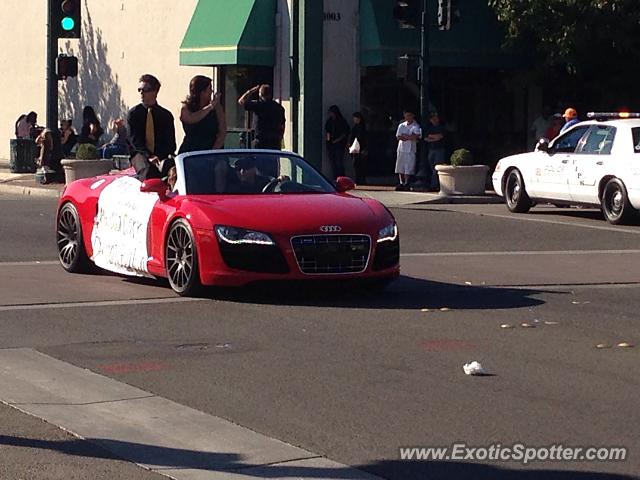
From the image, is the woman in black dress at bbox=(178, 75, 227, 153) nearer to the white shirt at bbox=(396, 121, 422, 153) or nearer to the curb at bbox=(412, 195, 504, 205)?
the curb at bbox=(412, 195, 504, 205)

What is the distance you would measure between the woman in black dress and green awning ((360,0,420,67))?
15358 millimetres

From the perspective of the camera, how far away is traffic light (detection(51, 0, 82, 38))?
28.3 meters

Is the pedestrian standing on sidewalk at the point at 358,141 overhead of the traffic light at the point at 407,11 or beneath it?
beneath

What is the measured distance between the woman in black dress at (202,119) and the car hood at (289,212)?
11.3ft

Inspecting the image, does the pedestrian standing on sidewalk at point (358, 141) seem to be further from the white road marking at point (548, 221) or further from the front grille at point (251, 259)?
the front grille at point (251, 259)

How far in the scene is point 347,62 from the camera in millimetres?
32156

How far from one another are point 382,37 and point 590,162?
10.4 m

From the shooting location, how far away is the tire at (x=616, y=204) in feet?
69.1

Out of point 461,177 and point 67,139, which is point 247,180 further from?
point 67,139

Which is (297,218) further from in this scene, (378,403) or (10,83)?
(10,83)

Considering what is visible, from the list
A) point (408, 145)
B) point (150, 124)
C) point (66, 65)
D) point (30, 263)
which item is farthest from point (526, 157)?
point (30, 263)

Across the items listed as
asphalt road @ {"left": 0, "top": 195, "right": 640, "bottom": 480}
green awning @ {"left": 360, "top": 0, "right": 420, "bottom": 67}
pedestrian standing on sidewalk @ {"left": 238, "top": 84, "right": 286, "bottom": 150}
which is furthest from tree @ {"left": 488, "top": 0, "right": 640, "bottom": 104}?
asphalt road @ {"left": 0, "top": 195, "right": 640, "bottom": 480}

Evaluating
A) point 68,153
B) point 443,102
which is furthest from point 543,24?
point 68,153

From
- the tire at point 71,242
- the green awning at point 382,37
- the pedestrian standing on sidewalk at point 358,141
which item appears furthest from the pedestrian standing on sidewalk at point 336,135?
the tire at point 71,242
